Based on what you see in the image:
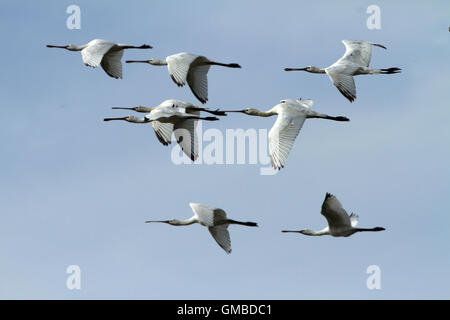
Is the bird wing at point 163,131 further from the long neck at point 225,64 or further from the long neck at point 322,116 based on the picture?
the long neck at point 322,116

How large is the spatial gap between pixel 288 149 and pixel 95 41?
24.8 feet

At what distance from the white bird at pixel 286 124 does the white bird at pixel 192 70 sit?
5.58ft

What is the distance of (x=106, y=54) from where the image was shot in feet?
108

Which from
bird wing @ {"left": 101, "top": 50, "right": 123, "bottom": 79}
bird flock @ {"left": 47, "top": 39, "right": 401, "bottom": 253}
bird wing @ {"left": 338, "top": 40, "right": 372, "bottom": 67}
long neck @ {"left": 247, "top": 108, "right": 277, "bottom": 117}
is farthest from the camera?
bird wing @ {"left": 101, "top": 50, "right": 123, "bottom": 79}

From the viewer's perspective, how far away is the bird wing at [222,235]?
29.5 meters

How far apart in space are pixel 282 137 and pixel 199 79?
430 cm

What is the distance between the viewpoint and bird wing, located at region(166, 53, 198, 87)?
3005 centimetres

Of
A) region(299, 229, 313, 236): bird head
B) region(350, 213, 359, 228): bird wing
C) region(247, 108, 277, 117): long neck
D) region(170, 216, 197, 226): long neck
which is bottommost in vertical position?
region(299, 229, 313, 236): bird head

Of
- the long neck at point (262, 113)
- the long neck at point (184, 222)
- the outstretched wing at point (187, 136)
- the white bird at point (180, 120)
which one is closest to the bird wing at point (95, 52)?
the white bird at point (180, 120)

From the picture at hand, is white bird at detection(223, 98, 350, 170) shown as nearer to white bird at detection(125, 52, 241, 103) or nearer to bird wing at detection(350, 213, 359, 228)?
white bird at detection(125, 52, 241, 103)

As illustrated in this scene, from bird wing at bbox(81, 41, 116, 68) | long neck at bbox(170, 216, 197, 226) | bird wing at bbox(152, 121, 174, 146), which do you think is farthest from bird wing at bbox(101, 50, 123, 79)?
long neck at bbox(170, 216, 197, 226)
